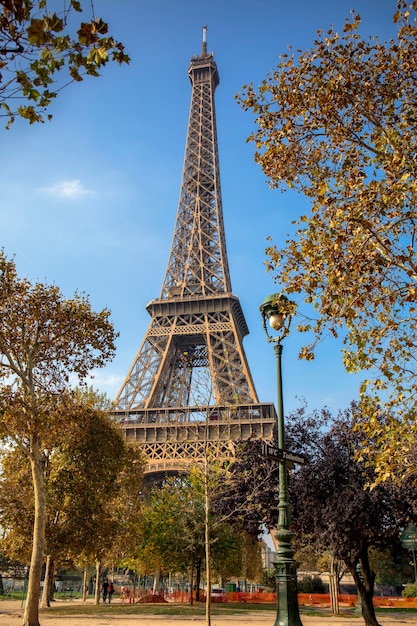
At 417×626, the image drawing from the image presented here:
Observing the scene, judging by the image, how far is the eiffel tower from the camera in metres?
49.3

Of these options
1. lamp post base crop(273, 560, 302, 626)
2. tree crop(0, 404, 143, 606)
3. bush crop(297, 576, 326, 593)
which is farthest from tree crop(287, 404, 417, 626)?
bush crop(297, 576, 326, 593)

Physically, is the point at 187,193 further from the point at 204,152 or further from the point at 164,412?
the point at 164,412

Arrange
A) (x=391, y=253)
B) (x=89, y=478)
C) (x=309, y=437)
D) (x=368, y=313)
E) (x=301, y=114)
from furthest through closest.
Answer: (x=309, y=437) < (x=89, y=478) < (x=301, y=114) < (x=368, y=313) < (x=391, y=253)

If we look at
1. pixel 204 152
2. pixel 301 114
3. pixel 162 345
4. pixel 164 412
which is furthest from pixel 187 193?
pixel 301 114

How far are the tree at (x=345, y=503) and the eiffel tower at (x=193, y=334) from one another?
56.1 ft

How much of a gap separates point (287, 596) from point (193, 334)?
48352 mm

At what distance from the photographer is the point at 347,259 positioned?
360 inches

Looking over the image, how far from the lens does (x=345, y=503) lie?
71.4 ft

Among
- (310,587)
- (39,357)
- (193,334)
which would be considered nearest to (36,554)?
(39,357)

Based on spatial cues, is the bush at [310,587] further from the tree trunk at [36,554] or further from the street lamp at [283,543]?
the street lamp at [283,543]

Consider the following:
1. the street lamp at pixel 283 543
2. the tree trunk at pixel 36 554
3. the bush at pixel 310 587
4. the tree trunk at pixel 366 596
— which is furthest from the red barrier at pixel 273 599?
the street lamp at pixel 283 543

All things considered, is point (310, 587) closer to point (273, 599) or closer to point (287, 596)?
point (273, 599)

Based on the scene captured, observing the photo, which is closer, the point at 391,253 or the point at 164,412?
the point at 391,253

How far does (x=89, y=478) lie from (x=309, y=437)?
1036 cm
